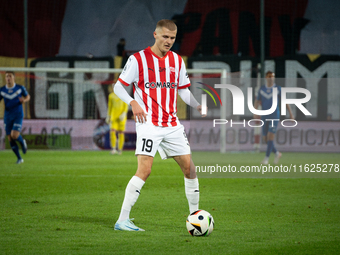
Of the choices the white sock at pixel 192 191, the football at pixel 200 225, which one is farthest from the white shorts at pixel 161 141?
the football at pixel 200 225

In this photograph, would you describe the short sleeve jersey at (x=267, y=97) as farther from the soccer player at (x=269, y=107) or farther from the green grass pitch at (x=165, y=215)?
the green grass pitch at (x=165, y=215)

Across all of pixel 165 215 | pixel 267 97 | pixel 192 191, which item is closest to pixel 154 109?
pixel 192 191

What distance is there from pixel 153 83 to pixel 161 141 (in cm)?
53

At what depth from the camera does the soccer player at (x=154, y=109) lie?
4.55 m

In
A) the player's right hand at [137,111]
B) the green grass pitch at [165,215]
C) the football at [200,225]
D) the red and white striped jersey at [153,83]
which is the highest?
the red and white striped jersey at [153,83]

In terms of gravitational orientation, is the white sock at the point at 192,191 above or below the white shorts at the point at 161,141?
below

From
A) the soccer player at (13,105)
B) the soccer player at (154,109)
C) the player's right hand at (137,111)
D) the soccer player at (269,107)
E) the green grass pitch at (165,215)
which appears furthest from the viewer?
the soccer player at (13,105)

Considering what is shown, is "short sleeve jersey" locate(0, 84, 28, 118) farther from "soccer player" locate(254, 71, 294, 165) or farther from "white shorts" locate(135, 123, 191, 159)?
"white shorts" locate(135, 123, 191, 159)

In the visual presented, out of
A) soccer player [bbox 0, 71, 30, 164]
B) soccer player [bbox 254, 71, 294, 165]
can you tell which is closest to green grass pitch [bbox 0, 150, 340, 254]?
soccer player [bbox 254, 71, 294, 165]

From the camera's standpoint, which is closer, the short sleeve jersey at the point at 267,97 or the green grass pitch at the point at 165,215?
the green grass pitch at the point at 165,215

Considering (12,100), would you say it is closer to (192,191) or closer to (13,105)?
(13,105)

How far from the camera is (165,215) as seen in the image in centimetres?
542

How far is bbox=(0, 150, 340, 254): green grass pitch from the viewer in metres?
3.94

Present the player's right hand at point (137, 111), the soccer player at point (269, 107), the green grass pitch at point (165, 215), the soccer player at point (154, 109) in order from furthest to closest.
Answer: the soccer player at point (269, 107)
the soccer player at point (154, 109)
the player's right hand at point (137, 111)
the green grass pitch at point (165, 215)
